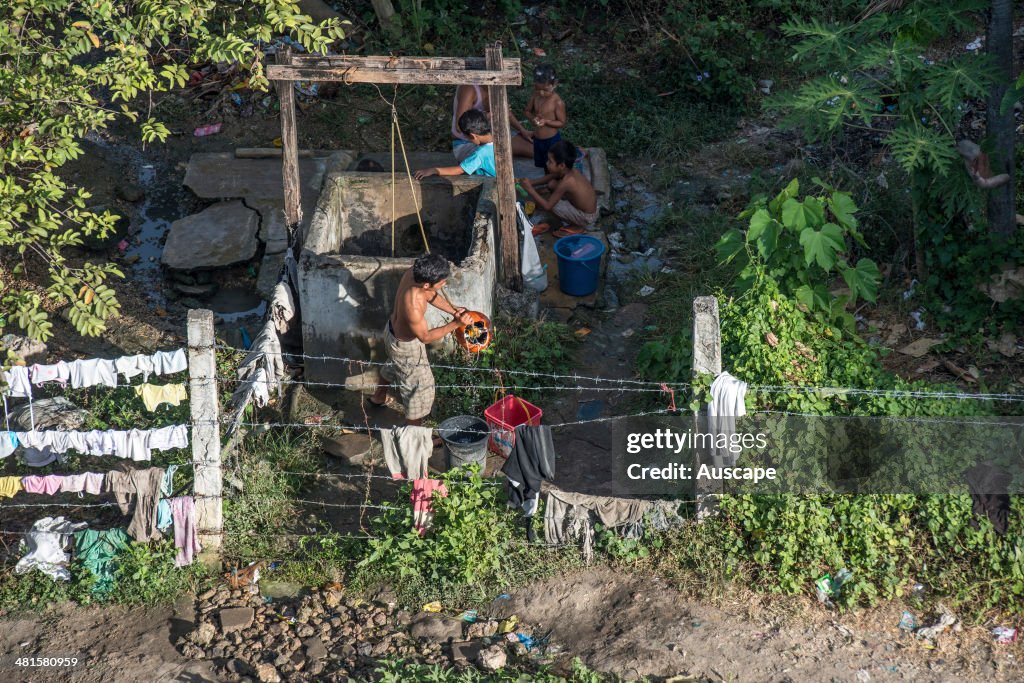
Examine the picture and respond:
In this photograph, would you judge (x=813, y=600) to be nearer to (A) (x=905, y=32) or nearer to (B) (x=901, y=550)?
(B) (x=901, y=550)

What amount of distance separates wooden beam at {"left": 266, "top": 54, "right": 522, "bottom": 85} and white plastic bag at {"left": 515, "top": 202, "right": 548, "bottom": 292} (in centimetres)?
126

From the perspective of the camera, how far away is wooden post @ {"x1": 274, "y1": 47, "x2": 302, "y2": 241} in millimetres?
7861

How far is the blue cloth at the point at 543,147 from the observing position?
9880 mm

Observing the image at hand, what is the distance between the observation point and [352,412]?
7.64 m

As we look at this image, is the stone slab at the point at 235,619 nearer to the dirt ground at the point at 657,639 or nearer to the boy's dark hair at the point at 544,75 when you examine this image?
the dirt ground at the point at 657,639

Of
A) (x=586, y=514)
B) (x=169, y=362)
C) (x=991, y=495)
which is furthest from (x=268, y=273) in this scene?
(x=991, y=495)

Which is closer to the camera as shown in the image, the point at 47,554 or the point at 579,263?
the point at 47,554

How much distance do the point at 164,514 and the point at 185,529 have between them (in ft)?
0.49

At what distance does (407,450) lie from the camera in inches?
245

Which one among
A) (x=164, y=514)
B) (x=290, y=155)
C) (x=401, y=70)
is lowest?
(x=164, y=514)

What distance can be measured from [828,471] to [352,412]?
327 centimetres

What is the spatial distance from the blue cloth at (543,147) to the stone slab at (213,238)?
2.62 metres

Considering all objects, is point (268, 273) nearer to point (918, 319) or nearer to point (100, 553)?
point (100, 553)

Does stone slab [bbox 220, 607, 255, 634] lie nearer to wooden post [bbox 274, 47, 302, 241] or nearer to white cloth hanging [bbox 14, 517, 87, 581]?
white cloth hanging [bbox 14, 517, 87, 581]
